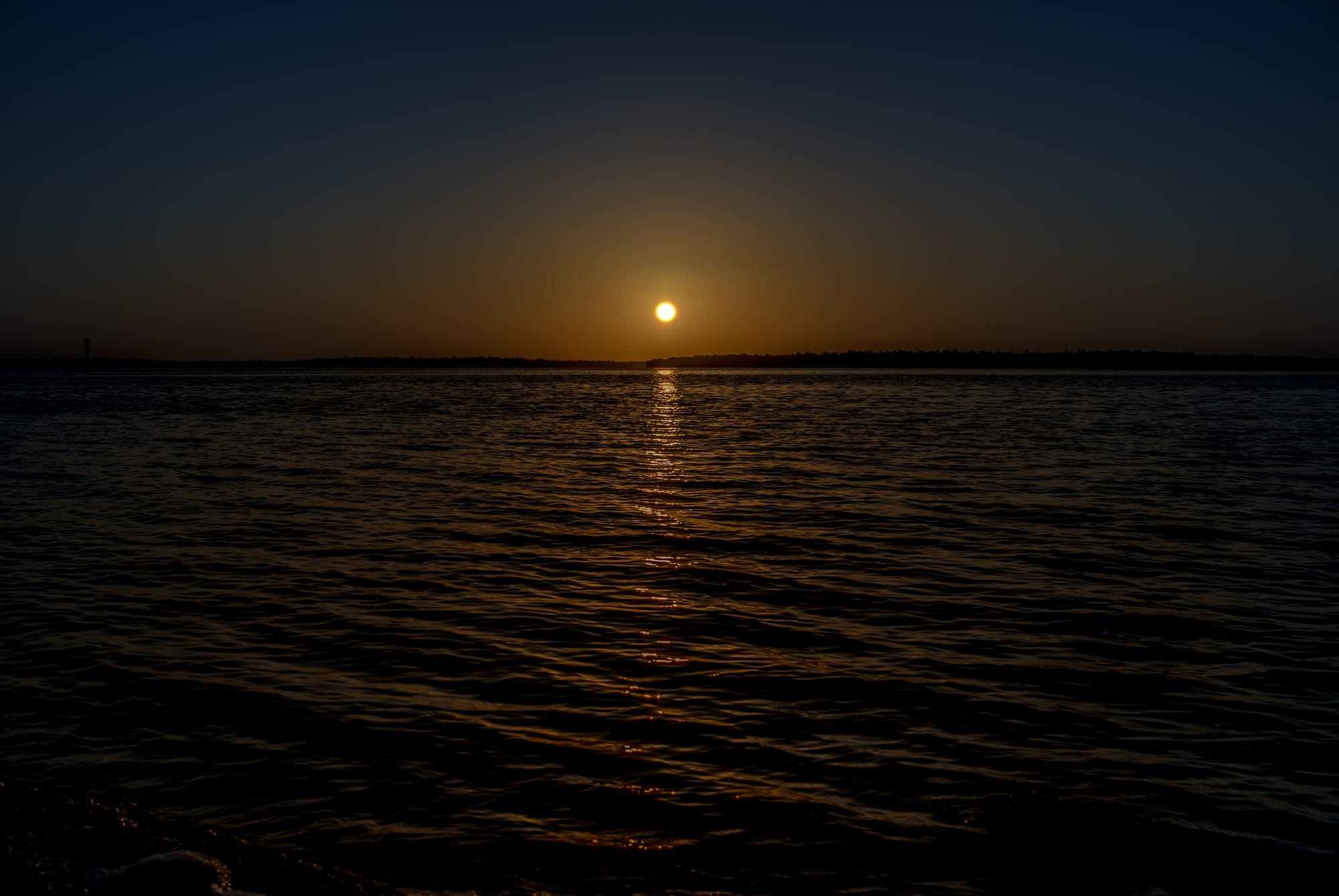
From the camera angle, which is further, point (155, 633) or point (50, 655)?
point (155, 633)

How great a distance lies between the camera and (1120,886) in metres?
6.46

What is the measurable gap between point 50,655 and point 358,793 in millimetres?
6158

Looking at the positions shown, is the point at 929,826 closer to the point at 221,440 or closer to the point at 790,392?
the point at 221,440

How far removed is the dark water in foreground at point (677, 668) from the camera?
7.28 m

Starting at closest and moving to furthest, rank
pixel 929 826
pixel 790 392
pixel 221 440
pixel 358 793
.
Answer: pixel 929 826
pixel 358 793
pixel 221 440
pixel 790 392

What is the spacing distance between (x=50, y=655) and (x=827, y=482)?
68.6 feet

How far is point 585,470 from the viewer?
107 feet

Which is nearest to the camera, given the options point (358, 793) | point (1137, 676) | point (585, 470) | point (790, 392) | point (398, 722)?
point (358, 793)

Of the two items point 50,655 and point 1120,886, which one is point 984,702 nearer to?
point 1120,886

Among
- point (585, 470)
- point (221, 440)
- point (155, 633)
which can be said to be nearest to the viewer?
point (155, 633)

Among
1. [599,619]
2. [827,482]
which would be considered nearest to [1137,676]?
[599,619]

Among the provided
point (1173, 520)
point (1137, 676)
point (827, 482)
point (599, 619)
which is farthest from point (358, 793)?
point (827, 482)

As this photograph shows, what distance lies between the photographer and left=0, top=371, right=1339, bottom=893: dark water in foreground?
287 inches

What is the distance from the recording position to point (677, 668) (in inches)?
434
